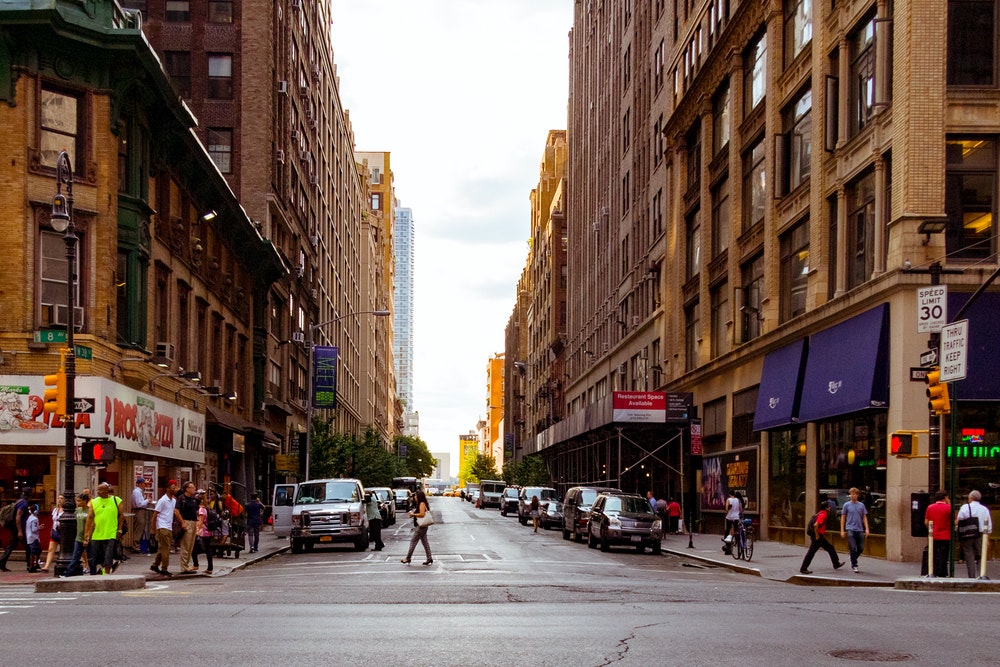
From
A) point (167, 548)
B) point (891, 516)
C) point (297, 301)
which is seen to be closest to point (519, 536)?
point (891, 516)

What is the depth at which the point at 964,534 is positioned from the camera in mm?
22891

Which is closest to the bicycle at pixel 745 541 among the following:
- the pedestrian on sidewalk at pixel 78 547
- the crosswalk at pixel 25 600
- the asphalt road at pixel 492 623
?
the asphalt road at pixel 492 623

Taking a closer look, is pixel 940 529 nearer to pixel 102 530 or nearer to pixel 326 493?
pixel 102 530

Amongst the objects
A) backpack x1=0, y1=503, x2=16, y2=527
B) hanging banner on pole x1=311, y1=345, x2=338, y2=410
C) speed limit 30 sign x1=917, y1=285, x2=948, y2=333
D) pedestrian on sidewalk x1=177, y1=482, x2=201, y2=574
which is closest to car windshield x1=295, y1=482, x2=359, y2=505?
pedestrian on sidewalk x1=177, y1=482, x2=201, y2=574

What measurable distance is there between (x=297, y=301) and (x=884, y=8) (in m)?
46.1

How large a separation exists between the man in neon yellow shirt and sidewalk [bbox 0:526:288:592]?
0.46m

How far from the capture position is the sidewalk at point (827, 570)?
2159 cm

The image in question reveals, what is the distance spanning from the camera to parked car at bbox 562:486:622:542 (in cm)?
4097

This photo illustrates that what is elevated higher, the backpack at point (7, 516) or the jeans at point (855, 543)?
the backpack at point (7, 516)

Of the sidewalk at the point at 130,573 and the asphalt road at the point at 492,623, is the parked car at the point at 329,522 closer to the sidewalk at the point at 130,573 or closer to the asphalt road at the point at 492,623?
the sidewalk at the point at 130,573

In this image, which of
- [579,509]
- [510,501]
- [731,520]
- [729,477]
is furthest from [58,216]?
[510,501]

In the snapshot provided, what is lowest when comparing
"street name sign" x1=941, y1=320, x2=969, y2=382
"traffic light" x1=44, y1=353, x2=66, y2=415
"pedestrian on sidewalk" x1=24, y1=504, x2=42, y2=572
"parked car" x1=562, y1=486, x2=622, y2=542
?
"parked car" x1=562, y1=486, x2=622, y2=542

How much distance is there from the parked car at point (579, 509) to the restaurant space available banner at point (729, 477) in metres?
4.87

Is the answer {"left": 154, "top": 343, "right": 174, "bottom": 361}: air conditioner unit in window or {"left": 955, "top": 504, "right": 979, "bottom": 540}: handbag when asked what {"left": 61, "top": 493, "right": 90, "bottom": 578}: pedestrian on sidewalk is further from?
{"left": 955, "top": 504, "right": 979, "bottom": 540}: handbag
